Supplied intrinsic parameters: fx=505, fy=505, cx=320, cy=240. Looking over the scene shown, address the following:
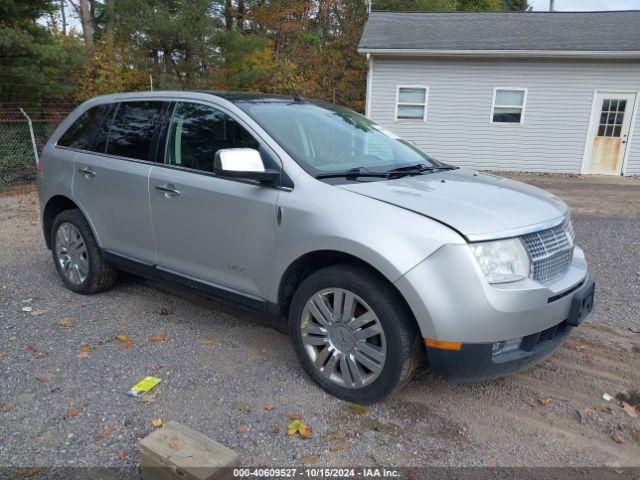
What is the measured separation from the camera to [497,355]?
2688 mm

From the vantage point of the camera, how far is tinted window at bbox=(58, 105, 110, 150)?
4500mm

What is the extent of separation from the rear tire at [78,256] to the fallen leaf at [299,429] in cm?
258

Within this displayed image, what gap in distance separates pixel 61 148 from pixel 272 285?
A: 9.22 feet

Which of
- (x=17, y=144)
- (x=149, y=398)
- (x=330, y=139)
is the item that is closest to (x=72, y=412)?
(x=149, y=398)

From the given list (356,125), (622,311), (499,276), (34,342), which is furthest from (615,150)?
(34,342)

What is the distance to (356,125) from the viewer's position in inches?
158

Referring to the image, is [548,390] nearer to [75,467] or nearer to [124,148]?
[75,467]

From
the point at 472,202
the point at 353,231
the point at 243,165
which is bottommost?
the point at 353,231

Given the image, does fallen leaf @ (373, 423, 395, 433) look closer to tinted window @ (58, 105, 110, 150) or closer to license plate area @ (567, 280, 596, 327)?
license plate area @ (567, 280, 596, 327)

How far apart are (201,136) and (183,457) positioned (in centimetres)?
228

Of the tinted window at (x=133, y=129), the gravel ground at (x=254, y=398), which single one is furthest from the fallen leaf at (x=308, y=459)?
the tinted window at (x=133, y=129)

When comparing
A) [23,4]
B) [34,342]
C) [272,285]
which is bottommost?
[34,342]

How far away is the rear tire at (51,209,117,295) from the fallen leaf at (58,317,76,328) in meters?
0.49

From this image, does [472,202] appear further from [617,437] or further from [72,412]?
[72,412]
